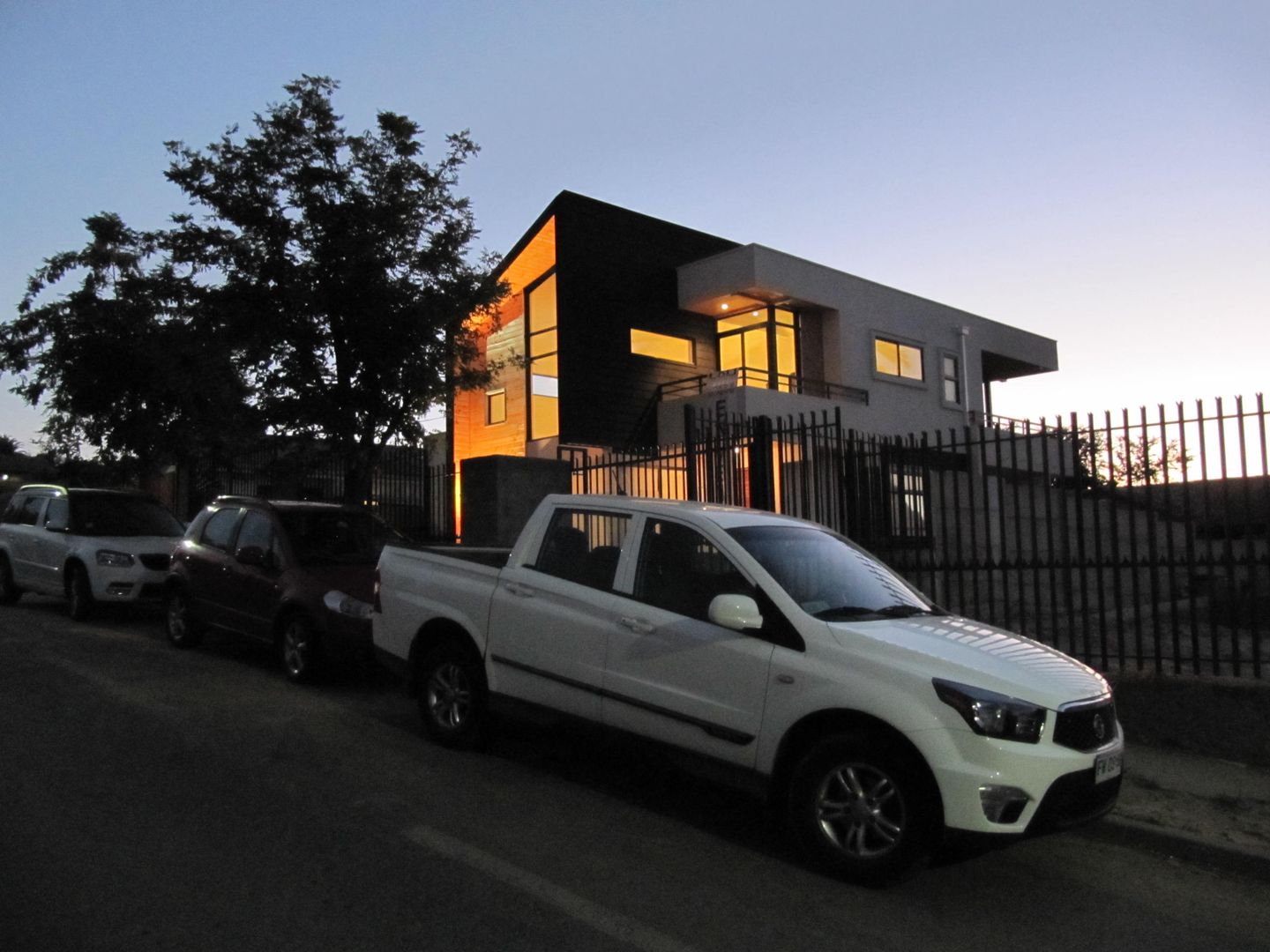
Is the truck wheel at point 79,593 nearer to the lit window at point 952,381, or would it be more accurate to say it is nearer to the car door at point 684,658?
the car door at point 684,658

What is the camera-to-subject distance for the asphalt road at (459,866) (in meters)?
4.01

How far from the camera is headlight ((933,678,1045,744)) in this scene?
14.6 ft

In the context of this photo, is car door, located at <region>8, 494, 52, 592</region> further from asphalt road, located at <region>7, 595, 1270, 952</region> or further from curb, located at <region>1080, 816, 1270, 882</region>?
curb, located at <region>1080, 816, 1270, 882</region>

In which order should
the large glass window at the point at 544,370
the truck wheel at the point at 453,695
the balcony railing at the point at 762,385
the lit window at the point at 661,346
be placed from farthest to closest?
the lit window at the point at 661,346 → the large glass window at the point at 544,370 → the balcony railing at the point at 762,385 → the truck wheel at the point at 453,695

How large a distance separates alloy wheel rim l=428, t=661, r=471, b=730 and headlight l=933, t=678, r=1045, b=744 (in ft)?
11.1

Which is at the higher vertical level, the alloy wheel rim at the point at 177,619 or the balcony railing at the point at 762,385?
the balcony railing at the point at 762,385

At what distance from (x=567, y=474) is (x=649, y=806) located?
298 inches

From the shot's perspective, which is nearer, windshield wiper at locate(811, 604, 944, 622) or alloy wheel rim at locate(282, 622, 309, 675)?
windshield wiper at locate(811, 604, 944, 622)

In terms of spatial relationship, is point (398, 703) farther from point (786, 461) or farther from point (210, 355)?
point (210, 355)

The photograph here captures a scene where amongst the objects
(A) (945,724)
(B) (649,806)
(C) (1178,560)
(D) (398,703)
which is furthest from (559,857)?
(C) (1178,560)

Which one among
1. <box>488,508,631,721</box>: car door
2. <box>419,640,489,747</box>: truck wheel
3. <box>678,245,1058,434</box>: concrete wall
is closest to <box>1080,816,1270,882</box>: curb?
<box>488,508,631,721</box>: car door

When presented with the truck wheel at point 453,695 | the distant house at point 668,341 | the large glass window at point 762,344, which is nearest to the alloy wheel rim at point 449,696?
the truck wheel at point 453,695

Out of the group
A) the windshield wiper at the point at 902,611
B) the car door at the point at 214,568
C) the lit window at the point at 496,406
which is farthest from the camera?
the lit window at the point at 496,406

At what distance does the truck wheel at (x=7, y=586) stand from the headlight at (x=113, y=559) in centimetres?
307
